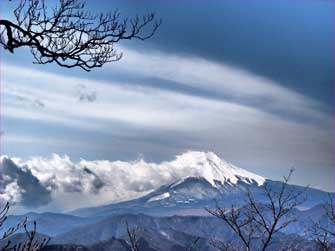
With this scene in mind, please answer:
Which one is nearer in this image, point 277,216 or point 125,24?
point 125,24

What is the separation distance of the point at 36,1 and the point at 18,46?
94 cm

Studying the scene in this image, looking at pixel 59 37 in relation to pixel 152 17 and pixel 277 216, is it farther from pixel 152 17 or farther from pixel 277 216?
pixel 277 216

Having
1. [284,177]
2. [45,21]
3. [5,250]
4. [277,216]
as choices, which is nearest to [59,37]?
[45,21]

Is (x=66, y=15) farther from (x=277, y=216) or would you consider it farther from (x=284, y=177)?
(x=284, y=177)

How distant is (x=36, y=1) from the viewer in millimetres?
9914

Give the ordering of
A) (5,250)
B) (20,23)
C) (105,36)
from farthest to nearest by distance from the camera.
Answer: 1. (105,36)
2. (20,23)
3. (5,250)

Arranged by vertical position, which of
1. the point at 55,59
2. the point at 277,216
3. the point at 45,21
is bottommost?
the point at 277,216

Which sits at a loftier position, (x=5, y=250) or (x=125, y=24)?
(x=125, y=24)

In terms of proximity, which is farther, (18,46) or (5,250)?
(18,46)

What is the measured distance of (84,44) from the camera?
10188 millimetres

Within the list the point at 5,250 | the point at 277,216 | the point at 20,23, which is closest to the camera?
the point at 5,250

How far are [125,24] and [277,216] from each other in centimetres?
2353

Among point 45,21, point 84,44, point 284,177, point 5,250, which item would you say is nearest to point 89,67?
point 84,44

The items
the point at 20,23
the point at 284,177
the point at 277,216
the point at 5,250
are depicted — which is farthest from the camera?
the point at 284,177
